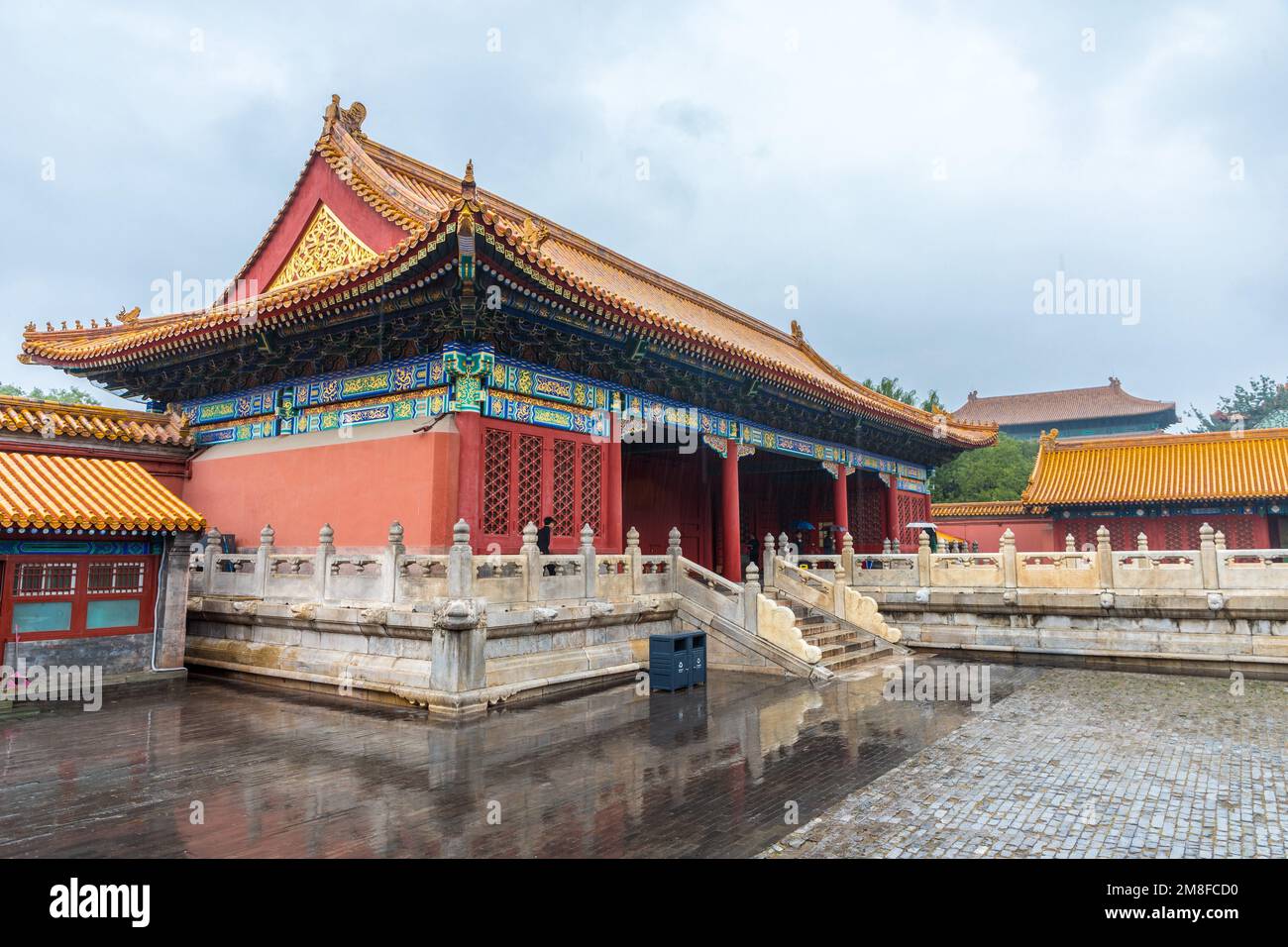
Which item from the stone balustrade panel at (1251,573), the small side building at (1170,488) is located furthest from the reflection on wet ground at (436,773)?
the small side building at (1170,488)

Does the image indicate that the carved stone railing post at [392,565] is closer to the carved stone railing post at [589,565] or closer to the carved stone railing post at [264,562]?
the carved stone railing post at [589,565]

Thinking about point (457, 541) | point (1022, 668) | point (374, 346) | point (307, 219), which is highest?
point (307, 219)

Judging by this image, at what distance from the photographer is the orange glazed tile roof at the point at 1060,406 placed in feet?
184

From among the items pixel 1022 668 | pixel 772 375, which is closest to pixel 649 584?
pixel 772 375

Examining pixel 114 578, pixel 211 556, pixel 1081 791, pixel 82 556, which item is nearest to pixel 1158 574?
pixel 1081 791

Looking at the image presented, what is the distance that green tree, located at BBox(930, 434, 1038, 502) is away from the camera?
1490 inches

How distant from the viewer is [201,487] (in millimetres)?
15078

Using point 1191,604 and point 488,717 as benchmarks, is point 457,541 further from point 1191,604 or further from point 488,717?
point 1191,604

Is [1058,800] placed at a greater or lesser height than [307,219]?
lesser

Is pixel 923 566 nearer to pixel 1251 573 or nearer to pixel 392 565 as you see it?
pixel 1251 573

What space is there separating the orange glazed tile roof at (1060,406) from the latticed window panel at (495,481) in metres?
51.2

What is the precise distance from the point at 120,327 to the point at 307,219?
5032 millimetres

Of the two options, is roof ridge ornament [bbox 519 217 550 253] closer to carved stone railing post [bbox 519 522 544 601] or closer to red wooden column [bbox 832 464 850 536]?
carved stone railing post [bbox 519 522 544 601]
